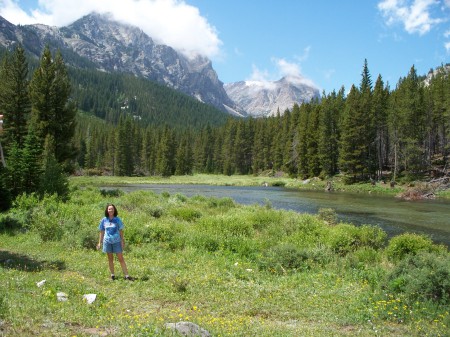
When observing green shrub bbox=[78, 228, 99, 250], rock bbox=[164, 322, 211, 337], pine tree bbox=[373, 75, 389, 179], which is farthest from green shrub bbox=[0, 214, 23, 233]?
pine tree bbox=[373, 75, 389, 179]

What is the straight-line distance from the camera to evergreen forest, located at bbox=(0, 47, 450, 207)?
36.3m

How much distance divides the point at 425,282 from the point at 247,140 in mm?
103629

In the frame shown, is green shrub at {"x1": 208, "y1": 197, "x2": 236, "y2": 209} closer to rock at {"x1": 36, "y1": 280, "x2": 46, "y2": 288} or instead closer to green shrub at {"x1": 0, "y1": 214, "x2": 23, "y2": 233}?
green shrub at {"x1": 0, "y1": 214, "x2": 23, "y2": 233}

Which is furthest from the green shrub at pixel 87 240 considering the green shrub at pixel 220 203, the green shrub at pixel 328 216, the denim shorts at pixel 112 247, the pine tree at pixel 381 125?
the pine tree at pixel 381 125

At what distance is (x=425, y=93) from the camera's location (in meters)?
70.6

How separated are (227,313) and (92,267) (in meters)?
5.34

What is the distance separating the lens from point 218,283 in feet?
34.4

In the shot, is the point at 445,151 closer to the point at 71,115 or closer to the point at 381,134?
the point at 381,134

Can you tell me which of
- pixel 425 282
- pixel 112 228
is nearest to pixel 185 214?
pixel 112 228

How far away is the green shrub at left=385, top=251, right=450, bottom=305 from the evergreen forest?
20020mm

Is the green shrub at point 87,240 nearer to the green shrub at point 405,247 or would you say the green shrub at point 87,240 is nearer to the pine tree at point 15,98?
the green shrub at point 405,247

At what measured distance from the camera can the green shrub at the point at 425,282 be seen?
8.45 meters

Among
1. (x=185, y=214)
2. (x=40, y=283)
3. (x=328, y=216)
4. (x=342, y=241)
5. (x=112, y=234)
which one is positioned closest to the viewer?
(x=40, y=283)

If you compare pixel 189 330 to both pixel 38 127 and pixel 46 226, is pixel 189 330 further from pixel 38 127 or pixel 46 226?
pixel 38 127
